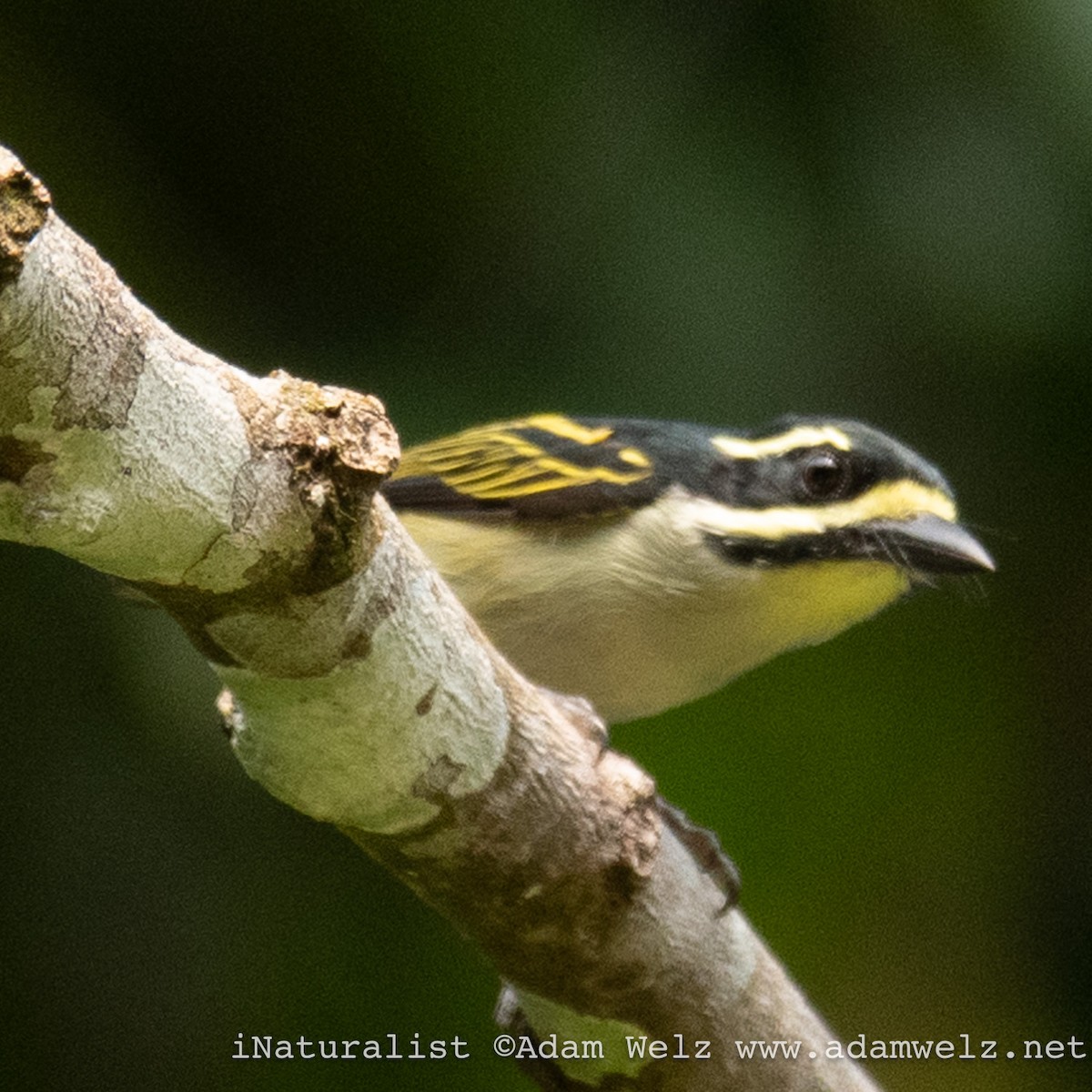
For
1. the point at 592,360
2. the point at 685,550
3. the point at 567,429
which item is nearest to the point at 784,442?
the point at 685,550

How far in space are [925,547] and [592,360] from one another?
1.10 meters

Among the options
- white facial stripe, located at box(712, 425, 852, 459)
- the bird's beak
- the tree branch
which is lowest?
the tree branch

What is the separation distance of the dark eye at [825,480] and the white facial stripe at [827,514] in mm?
24

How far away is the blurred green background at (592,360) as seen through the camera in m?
3.70

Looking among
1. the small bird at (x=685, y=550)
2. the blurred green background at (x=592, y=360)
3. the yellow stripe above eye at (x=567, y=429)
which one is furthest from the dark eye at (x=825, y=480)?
the blurred green background at (x=592, y=360)

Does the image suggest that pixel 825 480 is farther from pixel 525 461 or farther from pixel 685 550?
pixel 525 461

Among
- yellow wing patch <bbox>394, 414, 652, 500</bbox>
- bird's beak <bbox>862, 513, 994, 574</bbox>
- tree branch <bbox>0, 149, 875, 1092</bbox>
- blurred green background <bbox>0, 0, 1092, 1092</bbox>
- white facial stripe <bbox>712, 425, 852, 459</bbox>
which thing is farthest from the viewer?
blurred green background <bbox>0, 0, 1092, 1092</bbox>

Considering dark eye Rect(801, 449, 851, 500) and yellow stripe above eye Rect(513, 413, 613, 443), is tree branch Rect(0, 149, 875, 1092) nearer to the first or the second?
dark eye Rect(801, 449, 851, 500)

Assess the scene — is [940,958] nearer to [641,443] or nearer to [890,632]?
[890,632]

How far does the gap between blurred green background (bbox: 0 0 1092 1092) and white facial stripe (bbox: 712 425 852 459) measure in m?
0.58

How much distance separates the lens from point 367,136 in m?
3.97

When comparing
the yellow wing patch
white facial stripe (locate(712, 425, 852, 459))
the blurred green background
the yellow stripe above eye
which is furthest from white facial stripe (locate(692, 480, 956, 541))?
the blurred green background

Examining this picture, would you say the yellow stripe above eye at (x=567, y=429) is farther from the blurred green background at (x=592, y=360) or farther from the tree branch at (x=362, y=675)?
the tree branch at (x=362, y=675)

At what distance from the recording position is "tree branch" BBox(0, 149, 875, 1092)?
156 cm
